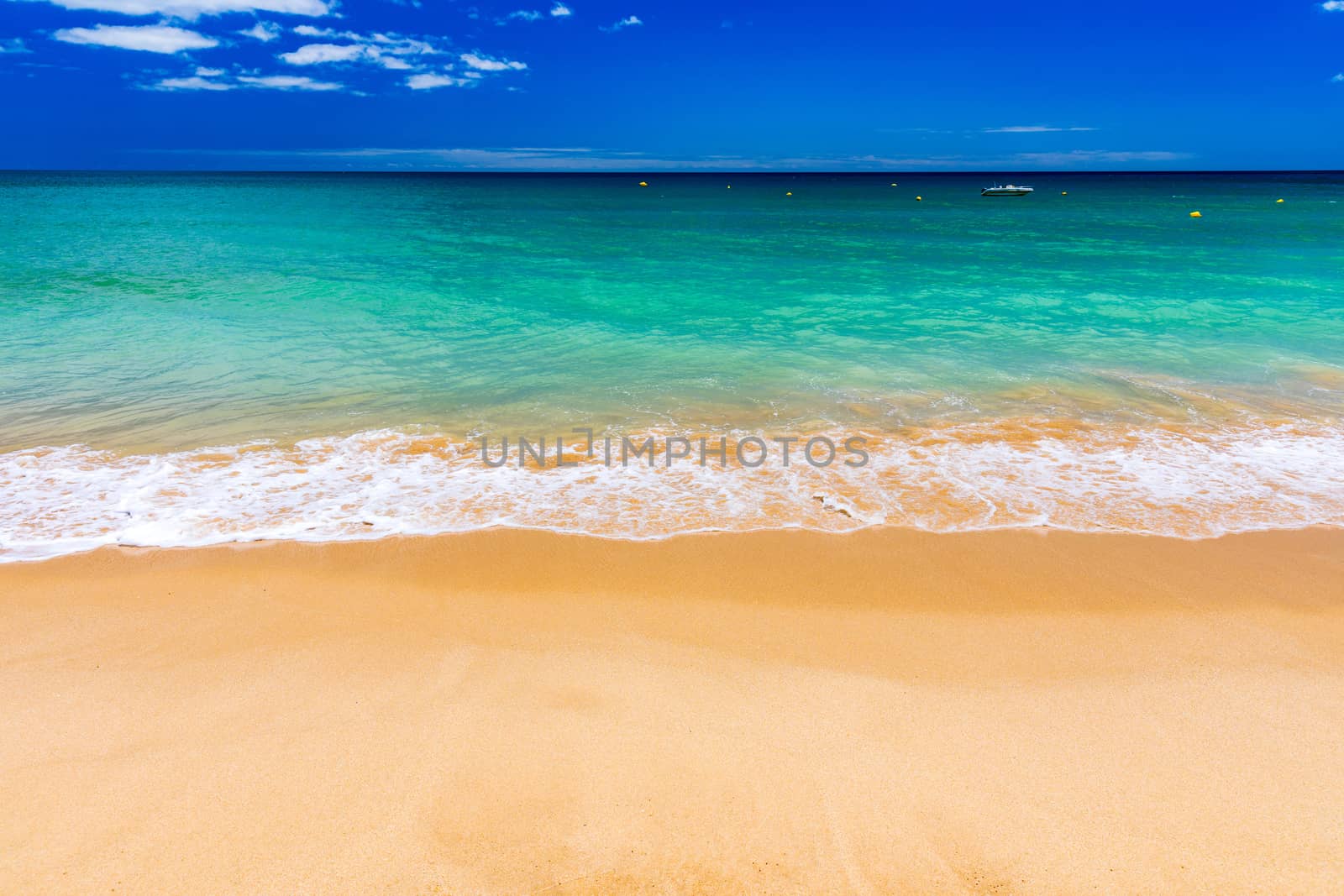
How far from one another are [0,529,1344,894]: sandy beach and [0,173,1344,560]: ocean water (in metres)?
0.91

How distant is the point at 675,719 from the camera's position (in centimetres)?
435

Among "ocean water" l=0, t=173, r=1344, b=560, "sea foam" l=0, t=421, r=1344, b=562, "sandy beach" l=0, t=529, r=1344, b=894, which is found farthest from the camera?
"ocean water" l=0, t=173, r=1344, b=560

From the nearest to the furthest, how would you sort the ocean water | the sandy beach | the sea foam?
1. the sandy beach
2. the sea foam
3. the ocean water

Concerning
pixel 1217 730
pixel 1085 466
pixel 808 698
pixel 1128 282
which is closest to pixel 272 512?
pixel 808 698

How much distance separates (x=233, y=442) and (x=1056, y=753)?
31.2ft

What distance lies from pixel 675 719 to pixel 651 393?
785 cm

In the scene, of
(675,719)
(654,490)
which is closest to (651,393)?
(654,490)

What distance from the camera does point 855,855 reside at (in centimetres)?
346

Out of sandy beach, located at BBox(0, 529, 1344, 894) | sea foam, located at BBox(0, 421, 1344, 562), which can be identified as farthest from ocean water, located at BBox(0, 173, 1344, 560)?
sandy beach, located at BBox(0, 529, 1344, 894)

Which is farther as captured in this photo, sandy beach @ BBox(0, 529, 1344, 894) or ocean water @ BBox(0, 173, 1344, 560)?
ocean water @ BBox(0, 173, 1344, 560)

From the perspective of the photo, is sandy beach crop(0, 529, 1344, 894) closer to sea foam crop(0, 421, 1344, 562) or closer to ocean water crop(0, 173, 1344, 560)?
sea foam crop(0, 421, 1344, 562)

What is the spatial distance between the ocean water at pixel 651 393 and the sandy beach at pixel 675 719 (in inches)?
35.9

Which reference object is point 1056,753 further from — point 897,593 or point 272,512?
point 272,512

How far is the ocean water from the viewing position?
24.1 feet
